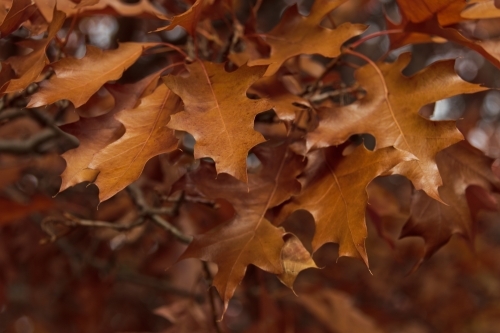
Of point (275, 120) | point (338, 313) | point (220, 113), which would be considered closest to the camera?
point (220, 113)

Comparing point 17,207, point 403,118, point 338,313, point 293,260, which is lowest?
point 338,313

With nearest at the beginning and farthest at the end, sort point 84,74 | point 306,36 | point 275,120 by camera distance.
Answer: point 84,74 → point 306,36 → point 275,120

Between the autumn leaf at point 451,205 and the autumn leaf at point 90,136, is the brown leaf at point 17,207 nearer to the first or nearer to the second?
the autumn leaf at point 90,136

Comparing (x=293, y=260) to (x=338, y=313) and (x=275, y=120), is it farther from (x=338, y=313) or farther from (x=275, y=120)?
(x=338, y=313)

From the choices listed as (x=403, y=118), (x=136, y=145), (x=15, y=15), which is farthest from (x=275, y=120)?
(x=15, y=15)

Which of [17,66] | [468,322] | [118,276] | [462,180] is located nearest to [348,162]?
[462,180]

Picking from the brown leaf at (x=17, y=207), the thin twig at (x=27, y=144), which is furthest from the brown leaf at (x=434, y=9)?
the brown leaf at (x=17, y=207)

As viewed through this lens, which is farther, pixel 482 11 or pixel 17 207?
pixel 17 207
